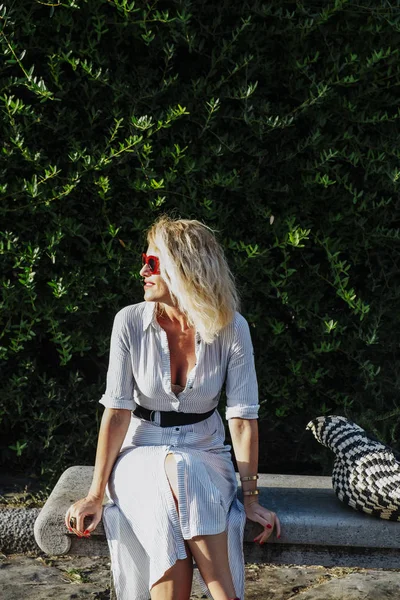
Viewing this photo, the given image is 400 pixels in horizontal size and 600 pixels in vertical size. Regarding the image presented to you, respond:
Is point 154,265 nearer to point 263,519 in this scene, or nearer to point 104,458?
point 104,458

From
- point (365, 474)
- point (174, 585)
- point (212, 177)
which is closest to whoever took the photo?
point (174, 585)

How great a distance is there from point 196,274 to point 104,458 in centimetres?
80

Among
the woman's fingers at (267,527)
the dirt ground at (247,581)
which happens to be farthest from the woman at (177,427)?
the dirt ground at (247,581)

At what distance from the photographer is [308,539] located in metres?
3.29

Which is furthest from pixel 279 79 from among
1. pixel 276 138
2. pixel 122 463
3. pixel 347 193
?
pixel 122 463

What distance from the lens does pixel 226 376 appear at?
3.56 m

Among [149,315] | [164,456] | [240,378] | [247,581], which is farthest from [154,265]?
[247,581]

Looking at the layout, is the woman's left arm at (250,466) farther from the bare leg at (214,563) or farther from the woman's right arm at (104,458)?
the woman's right arm at (104,458)

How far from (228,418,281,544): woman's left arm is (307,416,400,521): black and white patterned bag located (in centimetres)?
33

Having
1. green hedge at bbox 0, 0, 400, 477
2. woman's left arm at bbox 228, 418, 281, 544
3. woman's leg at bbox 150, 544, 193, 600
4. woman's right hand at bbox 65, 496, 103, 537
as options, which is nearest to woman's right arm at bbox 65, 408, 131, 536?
woman's right hand at bbox 65, 496, 103, 537

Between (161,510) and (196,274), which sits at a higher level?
(196,274)

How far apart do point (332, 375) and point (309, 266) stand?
622 millimetres

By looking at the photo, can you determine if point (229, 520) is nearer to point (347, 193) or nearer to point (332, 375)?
point (332, 375)

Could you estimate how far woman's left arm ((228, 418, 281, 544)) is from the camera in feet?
10.7
